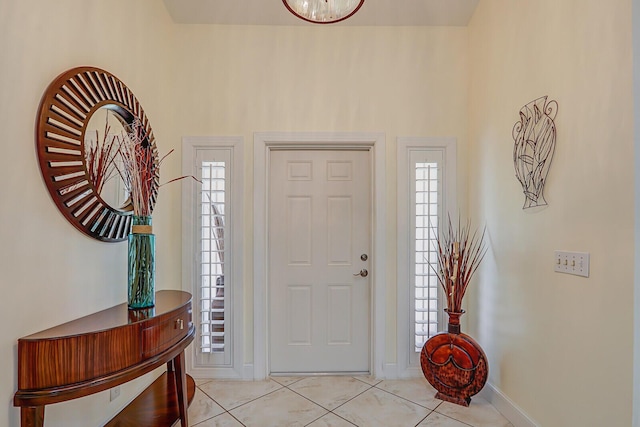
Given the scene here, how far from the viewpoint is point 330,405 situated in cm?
246

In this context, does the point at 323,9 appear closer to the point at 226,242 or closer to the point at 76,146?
the point at 76,146

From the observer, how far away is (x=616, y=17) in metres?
1.51

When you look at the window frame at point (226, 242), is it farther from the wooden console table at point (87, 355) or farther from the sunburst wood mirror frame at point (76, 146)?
the wooden console table at point (87, 355)

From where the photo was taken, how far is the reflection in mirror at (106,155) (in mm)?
1808

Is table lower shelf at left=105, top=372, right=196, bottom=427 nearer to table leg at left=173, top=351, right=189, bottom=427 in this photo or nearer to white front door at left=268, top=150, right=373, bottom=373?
table leg at left=173, top=351, right=189, bottom=427

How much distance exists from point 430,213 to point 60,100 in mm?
2528

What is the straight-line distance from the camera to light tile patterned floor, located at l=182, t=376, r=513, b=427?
225cm

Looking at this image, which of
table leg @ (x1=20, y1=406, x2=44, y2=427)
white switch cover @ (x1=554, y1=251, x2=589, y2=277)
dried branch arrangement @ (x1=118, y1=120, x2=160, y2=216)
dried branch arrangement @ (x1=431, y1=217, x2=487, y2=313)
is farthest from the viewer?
dried branch arrangement @ (x1=431, y1=217, x2=487, y2=313)

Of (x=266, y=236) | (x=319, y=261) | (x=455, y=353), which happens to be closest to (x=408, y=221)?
(x=319, y=261)

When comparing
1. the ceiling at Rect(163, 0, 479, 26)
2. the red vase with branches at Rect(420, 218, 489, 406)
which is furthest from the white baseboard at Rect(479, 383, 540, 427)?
the ceiling at Rect(163, 0, 479, 26)

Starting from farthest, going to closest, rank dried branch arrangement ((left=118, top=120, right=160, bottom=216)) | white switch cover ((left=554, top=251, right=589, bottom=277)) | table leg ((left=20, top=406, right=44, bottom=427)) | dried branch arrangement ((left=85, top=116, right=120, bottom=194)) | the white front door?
the white front door → dried branch arrangement ((left=118, top=120, right=160, bottom=216)) → dried branch arrangement ((left=85, top=116, right=120, bottom=194)) → white switch cover ((left=554, top=251, right=589, bottom=277)) → table leg ((left=20, top=406, right=44, bottom=427))

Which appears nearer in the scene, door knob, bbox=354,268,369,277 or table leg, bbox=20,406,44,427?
table leg, bbox=20,406,44,427

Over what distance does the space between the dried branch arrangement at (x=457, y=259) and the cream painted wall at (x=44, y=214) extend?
2165 mm

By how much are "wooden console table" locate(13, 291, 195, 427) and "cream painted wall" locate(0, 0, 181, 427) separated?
0.10 metres
